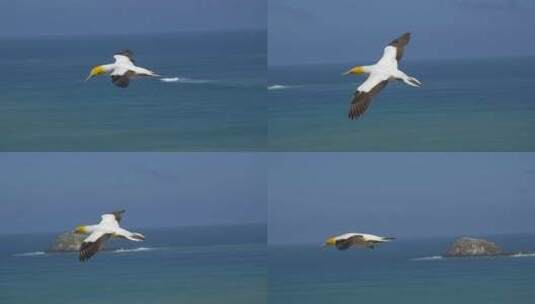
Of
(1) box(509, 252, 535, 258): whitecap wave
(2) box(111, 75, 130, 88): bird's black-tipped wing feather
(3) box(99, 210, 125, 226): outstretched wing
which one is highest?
(2) box(111, 75, 130, 88): bird's black-tipped wing feather

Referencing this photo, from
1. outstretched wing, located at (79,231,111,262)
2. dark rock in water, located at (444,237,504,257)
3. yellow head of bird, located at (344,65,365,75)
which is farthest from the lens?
dark rock in water, located at (444,237,504,257)

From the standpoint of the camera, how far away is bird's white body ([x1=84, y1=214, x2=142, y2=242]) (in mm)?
7684

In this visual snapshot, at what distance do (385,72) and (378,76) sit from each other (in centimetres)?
4

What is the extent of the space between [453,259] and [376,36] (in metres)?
1.25

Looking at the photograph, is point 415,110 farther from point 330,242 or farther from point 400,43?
point 330,242

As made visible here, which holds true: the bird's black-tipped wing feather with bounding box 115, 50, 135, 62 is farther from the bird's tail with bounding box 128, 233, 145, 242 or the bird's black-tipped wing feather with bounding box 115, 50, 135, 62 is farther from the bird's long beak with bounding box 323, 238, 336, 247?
the bird's long beak with bounding box 323, 238, 336, 247

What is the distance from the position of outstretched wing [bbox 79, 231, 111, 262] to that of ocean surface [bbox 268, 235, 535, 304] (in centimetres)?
88

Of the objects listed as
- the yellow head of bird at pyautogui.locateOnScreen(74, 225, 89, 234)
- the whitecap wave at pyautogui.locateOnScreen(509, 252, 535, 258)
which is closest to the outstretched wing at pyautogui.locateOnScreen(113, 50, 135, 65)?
the yellow head of bird at pyautogui.locateOnScreen(74, 225, 89, 234)

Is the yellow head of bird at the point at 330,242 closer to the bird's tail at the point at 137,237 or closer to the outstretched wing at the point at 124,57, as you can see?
the bird's tail at the point at 137,237

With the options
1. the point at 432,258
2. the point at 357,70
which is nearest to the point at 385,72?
the point at 357,70

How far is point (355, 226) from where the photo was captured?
309 inches

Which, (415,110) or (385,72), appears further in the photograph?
(415,110)

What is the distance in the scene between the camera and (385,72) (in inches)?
305

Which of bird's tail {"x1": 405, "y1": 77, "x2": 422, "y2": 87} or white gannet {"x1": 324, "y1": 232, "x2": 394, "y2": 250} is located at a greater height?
bird's tail {"x1": 405, "y1": 77, "x2": 422, "y2": 87}
